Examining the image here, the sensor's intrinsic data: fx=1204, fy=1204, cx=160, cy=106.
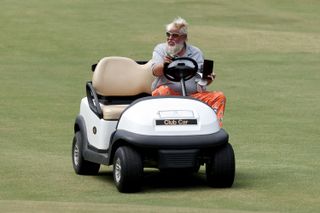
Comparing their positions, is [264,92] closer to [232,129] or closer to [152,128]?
[232,129]

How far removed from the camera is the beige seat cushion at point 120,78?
11.5 metres

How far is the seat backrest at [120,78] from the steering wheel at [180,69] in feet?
2.23

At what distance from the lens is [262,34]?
2747cm

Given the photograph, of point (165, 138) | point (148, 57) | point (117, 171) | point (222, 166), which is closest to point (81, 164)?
point (117, 171)

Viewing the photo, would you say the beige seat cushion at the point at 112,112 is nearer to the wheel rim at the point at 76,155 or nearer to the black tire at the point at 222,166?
the wheel rim at the point at 76,155

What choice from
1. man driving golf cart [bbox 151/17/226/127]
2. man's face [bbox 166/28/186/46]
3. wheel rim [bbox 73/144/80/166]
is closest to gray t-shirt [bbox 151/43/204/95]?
man driving golf cart [bbox 151/17/226/127]

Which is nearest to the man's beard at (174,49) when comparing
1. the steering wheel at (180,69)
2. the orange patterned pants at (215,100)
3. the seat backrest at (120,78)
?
the steering wheel at (180,69)

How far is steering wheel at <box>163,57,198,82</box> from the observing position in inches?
426

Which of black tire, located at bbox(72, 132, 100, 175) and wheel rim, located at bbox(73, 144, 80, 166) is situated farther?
wheel rim, located at bbox(73, 144, 80, 166)

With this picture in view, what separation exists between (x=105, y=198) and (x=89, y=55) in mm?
14689

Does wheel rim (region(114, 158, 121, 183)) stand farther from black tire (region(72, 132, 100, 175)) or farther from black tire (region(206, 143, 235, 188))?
black tire (region(72, 132, 100, 175))

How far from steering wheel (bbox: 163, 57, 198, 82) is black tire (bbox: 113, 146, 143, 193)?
97 cm

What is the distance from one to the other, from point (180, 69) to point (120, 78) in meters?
0.93

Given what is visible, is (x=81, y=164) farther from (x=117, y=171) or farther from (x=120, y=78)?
(x=117, y=171)
